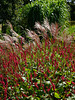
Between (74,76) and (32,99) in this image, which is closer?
(32,99)

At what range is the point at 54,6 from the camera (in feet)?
18.8

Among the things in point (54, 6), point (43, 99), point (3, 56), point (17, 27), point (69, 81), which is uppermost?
point (54, 6)

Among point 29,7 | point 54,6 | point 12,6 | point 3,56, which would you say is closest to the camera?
point 3,56

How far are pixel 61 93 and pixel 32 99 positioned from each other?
1.70ft

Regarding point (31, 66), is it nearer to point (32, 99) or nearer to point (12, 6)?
point (32, 99)

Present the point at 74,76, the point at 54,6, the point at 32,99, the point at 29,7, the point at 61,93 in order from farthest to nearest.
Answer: the point at 29,7, the point at 54,6, the point at 74,76, the point at 61,93, the point at 32,99

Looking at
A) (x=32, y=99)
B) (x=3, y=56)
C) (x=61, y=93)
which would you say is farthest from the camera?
(x=3, y=56)

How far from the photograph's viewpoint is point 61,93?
7.57 feet

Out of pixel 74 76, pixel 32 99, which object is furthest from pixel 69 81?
pixel 32 99

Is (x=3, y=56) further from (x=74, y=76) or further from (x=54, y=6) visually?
(x=54, y=6)

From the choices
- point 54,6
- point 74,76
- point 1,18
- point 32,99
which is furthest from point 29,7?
point 32,99

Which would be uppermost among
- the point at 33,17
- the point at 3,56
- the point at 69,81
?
the point at 33,17

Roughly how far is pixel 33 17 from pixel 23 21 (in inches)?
32.0

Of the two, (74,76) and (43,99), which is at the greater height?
(74,76)
